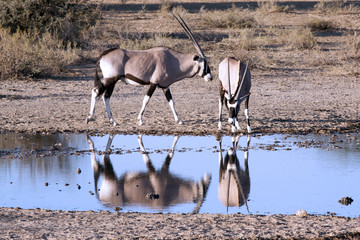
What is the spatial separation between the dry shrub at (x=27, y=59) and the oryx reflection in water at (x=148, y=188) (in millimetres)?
7368

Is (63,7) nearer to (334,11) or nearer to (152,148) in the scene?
(152,148)

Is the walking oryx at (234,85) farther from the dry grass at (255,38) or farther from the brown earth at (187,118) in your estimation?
the dry grass at (255,38)

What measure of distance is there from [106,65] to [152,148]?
1.80m

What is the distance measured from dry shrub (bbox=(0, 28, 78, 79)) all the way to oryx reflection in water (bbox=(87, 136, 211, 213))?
7.37 metres

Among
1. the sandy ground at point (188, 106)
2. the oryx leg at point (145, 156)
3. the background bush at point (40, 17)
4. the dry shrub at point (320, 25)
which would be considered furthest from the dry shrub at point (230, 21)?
the oryx leg at point (145, 156)

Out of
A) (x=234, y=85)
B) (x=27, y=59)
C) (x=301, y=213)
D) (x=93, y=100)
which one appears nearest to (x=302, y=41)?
(x=27, y=59)

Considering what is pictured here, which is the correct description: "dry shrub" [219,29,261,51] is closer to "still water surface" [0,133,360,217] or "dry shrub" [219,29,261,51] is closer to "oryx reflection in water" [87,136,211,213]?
"still water surface" [0,133,360,217]

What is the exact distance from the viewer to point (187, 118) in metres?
11.3

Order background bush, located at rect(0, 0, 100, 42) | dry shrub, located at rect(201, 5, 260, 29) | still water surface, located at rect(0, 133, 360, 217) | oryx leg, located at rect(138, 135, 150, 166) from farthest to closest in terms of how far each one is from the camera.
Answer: dry shrub, located at rect(201, 5, 260, 29) → background bush, located at rect(0, 0, 100, 42) → oryx leg, located at rect(138, 135, 150, 166) → still water surface, located at rect(0, 133, 360, 217)

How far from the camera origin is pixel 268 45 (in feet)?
66.0

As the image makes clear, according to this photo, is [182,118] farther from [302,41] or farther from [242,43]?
[302,41]

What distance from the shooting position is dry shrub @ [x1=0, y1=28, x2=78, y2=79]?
1502cm

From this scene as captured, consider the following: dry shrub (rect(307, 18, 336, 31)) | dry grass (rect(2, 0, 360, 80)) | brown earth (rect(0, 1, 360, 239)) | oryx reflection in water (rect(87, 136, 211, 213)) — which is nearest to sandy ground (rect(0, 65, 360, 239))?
brown earth (rect(0, 1, 360, 239))

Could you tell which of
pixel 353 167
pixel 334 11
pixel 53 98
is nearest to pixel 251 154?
pixel 353 167
